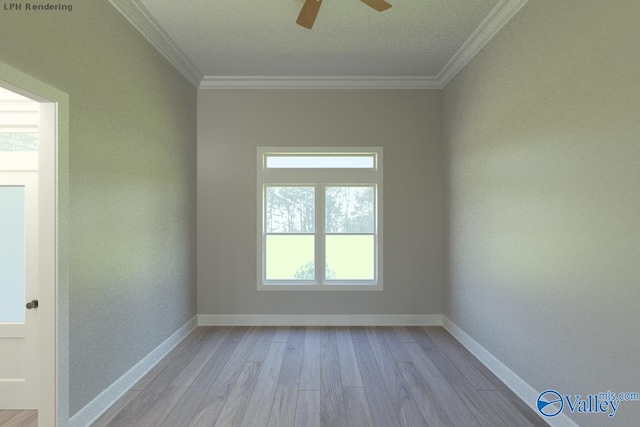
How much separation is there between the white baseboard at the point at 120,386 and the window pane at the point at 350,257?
1.97m

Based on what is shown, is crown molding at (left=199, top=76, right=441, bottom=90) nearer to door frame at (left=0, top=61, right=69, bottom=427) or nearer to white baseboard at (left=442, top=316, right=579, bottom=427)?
door frame at (left=0, top=61, right=69, bottom=427)

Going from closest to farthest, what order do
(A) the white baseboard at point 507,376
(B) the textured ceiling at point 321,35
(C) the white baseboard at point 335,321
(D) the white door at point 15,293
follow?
(A) the white baseboard at point 507,376, (D) the white door at point 15,293, (B) the textured ceiling at point 321,35, (C) the white baseboard at point 335,321

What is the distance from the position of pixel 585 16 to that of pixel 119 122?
127 inches

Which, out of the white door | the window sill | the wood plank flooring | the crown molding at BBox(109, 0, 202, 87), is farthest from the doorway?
the window sill

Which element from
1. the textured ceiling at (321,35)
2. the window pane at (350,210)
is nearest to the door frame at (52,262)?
the textured ceiling at (321,35)

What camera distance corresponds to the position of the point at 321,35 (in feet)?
11.8

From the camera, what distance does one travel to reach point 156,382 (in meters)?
3.15

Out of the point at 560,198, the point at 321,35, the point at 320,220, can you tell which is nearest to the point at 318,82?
the point at 321,35

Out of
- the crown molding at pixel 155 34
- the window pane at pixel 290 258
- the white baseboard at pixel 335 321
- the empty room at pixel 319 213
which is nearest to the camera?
the empty room at pixel 319 213

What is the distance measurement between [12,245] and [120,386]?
1.30 m

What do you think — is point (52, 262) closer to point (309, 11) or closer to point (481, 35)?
point (309, 11)

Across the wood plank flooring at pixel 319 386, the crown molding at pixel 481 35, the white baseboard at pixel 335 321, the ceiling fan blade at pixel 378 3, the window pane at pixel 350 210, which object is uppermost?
the crown molding at pixel 481 35

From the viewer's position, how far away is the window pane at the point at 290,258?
485 cm

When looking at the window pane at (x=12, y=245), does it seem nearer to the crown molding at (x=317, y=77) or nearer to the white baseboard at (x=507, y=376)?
the crown molding at (x=317, y=77)
